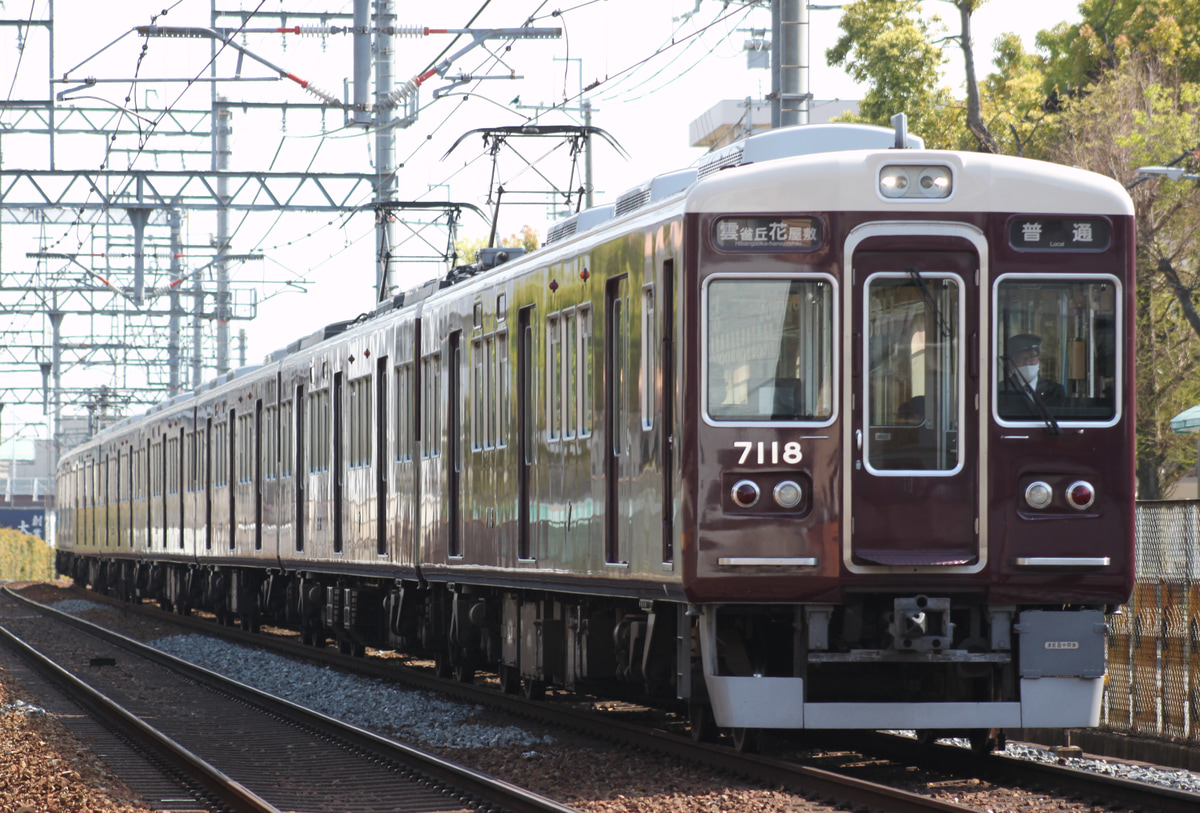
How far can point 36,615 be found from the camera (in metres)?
31.0

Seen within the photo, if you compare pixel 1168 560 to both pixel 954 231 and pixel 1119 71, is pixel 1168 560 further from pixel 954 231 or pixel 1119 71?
pixel 1119 71

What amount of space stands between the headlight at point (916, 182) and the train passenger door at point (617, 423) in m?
1.54

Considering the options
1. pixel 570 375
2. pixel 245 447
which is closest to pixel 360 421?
pixel 245 447

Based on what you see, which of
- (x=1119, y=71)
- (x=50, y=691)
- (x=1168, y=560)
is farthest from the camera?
(x=1119, y=71)

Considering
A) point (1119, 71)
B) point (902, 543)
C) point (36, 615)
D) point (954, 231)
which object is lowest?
point (36, 615)

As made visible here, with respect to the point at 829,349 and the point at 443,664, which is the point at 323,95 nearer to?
the point at 443,664

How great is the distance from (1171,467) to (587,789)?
23.6 meters

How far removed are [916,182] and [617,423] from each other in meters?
2.10

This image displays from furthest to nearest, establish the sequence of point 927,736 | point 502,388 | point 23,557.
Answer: point 23,557
point 502,388
point 927,736

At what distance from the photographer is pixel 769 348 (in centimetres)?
897

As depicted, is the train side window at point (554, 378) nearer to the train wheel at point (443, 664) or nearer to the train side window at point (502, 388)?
the train side window at point (502, 388)

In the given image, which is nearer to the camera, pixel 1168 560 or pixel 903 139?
pixel 903 139

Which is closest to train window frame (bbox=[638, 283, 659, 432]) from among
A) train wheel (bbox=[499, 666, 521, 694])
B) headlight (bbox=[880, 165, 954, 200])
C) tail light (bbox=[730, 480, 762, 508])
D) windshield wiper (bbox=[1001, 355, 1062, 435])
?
tail light (bbox=[730, 480, 762, 508])

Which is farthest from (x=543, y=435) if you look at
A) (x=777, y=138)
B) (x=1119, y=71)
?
(x=1119, y=71)
